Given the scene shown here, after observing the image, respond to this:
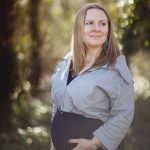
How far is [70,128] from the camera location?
391 cm

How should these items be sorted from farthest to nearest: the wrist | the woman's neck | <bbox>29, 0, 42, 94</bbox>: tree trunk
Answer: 1. <bbox>29, 0, 42, 94</bbox>: tree trunk
2. the woman's neck
3. the wrist

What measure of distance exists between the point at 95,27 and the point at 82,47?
8.8 inches

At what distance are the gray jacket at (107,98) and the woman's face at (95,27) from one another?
0.21m

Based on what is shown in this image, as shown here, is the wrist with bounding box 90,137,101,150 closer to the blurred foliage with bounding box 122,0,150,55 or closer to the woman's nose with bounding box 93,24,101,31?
the woman's nose with bounding box 93,24,101,31

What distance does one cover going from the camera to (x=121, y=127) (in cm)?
377

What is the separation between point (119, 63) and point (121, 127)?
1.51 ft

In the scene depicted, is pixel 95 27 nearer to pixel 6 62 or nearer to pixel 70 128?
pixel 70 128

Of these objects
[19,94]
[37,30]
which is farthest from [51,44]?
[19,94]

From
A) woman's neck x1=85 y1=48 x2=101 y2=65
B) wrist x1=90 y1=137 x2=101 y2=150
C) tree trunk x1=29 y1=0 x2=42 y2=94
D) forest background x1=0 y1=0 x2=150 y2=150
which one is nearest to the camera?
wrist x1=90 y1=137 x2=101 y2=150

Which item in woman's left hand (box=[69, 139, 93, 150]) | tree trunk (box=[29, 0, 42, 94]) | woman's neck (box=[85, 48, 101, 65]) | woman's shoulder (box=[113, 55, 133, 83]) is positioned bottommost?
tree trunk (box=[29, 0, 42, 94])

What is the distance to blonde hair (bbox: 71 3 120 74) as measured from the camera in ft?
12.7

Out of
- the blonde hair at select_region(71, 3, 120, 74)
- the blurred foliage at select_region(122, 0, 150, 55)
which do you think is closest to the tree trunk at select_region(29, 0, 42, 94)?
the blurred foliage at select_region(122, 0, 150, 55)

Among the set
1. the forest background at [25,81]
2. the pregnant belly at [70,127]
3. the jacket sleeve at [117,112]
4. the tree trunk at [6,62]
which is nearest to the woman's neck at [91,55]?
the jacket sleeve at [117,112]

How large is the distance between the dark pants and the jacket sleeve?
7 cm
